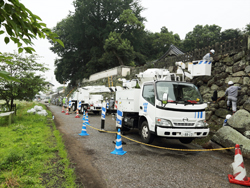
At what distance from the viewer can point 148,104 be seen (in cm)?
615

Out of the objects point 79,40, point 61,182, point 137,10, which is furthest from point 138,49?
point 61,182

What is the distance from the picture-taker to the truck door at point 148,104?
5781 mm

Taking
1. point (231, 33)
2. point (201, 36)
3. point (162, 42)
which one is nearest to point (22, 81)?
point (162, 42)

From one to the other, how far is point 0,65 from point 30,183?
8662 mm

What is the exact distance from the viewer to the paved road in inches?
140

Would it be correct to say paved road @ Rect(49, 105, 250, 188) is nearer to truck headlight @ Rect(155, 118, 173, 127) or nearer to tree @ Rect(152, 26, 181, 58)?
truck headlight @ Rect(155, 118, 173, 127)

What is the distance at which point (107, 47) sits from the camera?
26469mm

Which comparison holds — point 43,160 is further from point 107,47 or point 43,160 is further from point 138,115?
point 107,47

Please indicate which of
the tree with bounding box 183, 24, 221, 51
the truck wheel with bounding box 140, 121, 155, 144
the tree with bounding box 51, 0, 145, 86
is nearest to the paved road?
the truck wheel with bounding box 140, 121, 155, 144

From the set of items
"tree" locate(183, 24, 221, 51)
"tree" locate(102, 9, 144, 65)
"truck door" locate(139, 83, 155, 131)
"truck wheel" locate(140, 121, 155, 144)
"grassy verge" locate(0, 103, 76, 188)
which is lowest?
"grassy verge" locate(0, 103, 76, 188)

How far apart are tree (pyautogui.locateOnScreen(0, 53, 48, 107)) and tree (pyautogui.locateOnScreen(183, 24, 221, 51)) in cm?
3268

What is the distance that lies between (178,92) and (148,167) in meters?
2.73

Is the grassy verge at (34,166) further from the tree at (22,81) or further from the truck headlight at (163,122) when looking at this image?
the tree at (22,81)

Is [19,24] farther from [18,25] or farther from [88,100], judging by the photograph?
[88,100]
